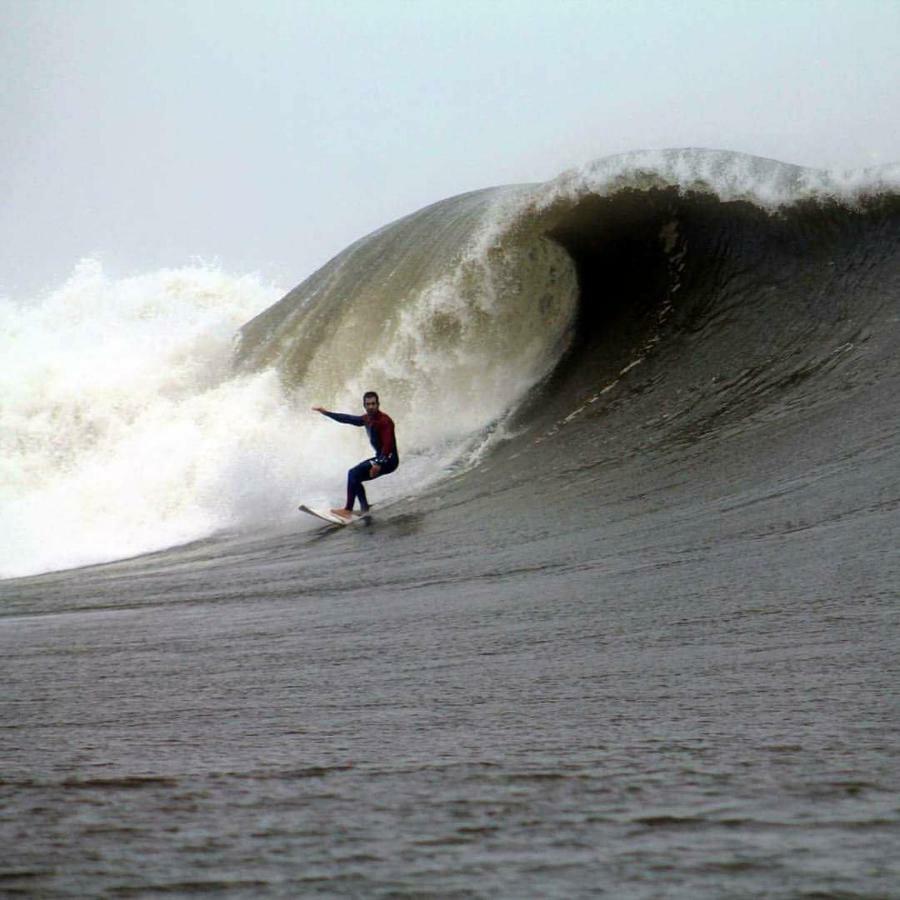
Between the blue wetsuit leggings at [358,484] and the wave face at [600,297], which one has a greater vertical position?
the wave face at [600,297]

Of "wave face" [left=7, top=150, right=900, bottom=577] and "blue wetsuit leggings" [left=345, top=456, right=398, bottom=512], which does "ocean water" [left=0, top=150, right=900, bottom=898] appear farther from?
"blue wetsuit leggings" [left=345, top=456, right=398, bottom=512]

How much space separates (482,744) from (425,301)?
1335 cm

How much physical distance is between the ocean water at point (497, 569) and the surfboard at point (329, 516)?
301 millimetres

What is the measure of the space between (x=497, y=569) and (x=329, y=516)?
4.74 m

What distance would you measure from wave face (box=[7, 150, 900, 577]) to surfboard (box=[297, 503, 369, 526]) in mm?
880

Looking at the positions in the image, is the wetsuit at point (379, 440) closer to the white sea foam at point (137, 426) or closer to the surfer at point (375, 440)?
the surfer at point (375, 440)

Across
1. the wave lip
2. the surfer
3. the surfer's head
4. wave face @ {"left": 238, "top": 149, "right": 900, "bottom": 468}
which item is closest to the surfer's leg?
the surfer

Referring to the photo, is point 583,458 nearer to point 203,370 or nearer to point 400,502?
point 400,502

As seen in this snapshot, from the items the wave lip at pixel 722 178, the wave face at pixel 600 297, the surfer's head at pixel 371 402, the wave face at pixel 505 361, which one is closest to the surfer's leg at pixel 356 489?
the surfer's head at pixel 371 402

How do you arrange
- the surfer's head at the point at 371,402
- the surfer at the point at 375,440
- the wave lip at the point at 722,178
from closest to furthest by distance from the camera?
the surfer at the point at 375,440 < the surfer's head at the point at 371,402 < the wave lip at the point at 722,178

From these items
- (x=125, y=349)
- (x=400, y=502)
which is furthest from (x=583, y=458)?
(x=125, y=349)

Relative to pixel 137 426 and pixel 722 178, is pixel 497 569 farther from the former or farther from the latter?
pixel 137 426

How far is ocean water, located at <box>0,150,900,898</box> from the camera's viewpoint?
3.69 ft

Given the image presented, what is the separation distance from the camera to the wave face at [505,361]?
390 inches
